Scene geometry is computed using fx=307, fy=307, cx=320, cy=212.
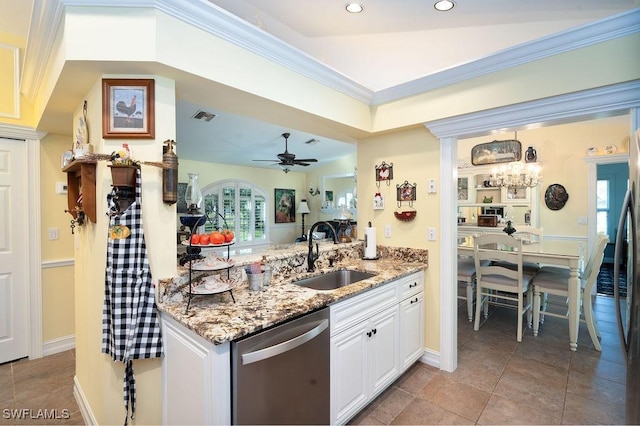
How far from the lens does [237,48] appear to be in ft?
5.88

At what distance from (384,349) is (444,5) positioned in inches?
93.1

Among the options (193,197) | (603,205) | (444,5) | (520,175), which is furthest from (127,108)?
(603,205)

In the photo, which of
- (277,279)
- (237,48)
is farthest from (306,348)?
(237,48)

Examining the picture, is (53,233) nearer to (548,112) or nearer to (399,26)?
(399,26)

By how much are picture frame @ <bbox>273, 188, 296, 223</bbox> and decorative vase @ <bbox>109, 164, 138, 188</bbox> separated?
6794 millimetres

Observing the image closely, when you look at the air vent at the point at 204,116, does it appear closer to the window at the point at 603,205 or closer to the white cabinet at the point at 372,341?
Answer: the white cabinet at the point at 372,341

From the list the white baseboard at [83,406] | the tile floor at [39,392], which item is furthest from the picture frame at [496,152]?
the tile floor at [39,392]

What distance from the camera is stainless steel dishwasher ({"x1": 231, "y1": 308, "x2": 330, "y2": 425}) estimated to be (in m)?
1.29

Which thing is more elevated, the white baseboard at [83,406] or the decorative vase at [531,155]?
the decorative vase at [531,155]

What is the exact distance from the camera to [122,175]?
1513mm

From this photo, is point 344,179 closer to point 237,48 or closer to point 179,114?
point 179,114

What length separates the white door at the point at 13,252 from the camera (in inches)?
106

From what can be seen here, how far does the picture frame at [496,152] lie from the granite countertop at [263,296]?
13.0ft

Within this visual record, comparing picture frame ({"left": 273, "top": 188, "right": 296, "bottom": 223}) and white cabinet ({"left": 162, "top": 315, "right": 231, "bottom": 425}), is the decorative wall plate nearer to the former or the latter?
picture frame ({"left": 273, "top": 188, "right": 296, "bottom": 223})
